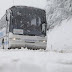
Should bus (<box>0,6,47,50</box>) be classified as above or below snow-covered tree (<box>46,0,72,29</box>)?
below

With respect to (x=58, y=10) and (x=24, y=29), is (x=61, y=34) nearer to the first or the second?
(x=58, y=10)

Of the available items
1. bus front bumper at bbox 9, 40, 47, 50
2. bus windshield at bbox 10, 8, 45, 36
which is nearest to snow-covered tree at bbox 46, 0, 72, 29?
bus windshield at bbox 10, 8, 45, 36

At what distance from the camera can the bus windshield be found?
53.3 ft

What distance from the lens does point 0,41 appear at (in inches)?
736

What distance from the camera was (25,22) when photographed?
53.7ft

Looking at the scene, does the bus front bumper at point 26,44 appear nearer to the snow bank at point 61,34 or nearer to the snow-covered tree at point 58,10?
the snow-covered tree at point 58,10

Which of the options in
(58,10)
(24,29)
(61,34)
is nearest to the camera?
(24,29)

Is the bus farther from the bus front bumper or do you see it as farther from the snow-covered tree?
the snow-covered tree

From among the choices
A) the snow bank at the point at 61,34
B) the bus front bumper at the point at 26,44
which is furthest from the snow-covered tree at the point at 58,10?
the bus front bumper at the point at 26,44

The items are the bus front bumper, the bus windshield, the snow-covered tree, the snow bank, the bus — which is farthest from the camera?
the snow bank

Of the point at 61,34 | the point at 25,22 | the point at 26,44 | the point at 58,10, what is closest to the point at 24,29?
the point at 25,22

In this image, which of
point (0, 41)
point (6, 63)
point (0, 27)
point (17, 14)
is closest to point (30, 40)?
point (17, 14)

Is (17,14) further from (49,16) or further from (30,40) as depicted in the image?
(49,16)

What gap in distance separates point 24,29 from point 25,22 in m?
0.44
